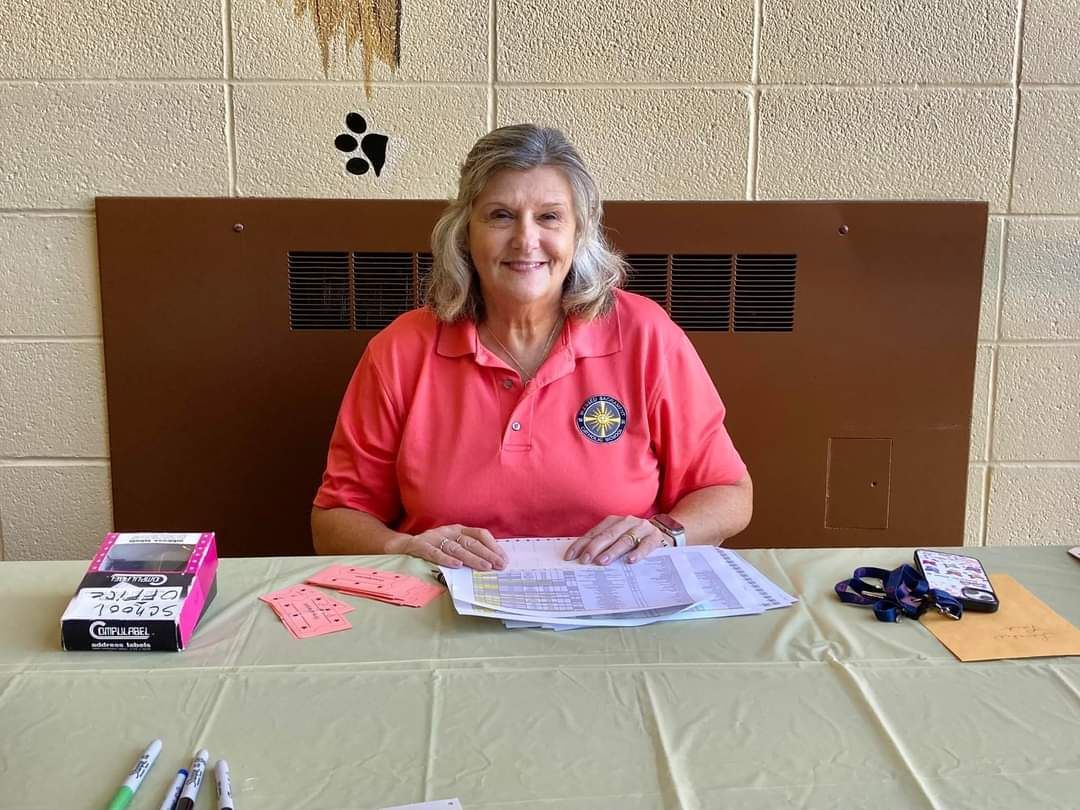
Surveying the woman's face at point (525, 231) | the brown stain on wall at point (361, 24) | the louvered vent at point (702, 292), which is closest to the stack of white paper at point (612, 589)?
the woman's face at point (525, 231)

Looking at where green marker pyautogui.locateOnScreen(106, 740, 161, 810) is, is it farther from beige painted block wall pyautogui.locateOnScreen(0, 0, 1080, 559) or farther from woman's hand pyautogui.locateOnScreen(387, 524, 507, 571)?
beige painted block wall pyautogui.locateOnScreen(0, 0, 1080, 559)

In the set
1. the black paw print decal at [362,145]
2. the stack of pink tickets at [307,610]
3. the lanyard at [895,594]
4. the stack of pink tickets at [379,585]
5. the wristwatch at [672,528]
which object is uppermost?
the black paw print decal at [362,145]

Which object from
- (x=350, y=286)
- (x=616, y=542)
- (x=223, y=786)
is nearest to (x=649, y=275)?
(x=350, y=286)

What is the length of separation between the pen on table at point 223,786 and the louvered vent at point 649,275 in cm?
159

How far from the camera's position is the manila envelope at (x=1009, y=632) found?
3.36 feet

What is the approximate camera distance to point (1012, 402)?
7.34ft

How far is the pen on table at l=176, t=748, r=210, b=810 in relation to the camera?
29.9 inches

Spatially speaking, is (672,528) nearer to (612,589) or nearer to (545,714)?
(612,589)

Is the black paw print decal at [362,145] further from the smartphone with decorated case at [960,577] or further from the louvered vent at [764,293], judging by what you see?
the smartphone with decorated case at [960,577]

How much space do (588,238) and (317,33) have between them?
34.5 inches

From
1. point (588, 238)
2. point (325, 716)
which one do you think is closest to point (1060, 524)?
point (588, 238)

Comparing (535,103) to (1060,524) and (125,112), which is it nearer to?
(125,112)

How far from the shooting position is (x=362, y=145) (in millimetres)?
2082

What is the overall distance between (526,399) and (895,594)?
714 millimetres
